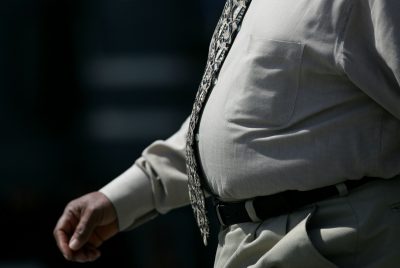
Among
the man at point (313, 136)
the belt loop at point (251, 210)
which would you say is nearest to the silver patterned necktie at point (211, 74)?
the man at point (313, 136)

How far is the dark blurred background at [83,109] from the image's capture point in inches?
188

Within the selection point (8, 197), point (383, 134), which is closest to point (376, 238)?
point (383, 134)

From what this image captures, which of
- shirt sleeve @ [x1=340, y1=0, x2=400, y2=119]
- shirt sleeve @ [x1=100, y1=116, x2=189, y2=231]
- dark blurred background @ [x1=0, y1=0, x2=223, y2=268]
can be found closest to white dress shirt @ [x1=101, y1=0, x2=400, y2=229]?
shirt sleeve @ [x1=340, y1=0, x2=400, y2=119]

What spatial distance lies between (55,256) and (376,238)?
315 centimetres

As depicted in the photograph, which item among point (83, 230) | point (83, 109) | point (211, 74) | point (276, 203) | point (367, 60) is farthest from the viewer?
point (83, 109)

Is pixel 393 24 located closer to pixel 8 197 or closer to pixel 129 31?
pixel 129 31

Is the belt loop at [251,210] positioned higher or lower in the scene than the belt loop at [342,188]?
lower

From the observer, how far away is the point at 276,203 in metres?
2.01

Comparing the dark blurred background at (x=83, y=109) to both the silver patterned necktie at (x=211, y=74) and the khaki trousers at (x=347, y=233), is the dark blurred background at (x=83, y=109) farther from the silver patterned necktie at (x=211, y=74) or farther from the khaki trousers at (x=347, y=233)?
the khaki trousers at (x=347, y=233)

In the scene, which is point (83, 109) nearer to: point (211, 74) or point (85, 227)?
point (85, 227)

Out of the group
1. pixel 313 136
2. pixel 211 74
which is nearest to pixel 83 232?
pixel 211 74

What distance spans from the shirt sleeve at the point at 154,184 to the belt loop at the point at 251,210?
20.9 inches

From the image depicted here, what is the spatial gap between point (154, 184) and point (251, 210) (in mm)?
611

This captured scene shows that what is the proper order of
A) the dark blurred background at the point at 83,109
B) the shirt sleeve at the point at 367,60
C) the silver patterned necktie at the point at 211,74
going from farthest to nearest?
1. the dark blurred background at the point at 83,109
2. the silver patterned necktie at the point at 211,74
3. the shirt sleeve at the point at 367,60
